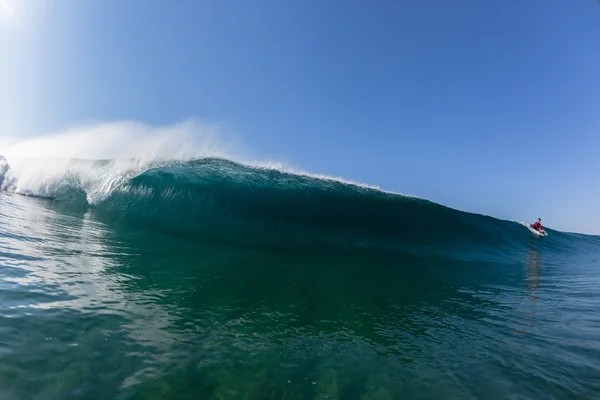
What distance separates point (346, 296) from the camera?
227 inches

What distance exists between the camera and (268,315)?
4504 mm

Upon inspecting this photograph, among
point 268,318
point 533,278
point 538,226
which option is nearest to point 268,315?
point 268,318

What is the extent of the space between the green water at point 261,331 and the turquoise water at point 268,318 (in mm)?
21

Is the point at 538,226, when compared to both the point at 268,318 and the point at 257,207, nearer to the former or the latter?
the point at 257,207

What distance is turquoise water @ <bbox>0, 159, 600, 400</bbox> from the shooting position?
2857mm

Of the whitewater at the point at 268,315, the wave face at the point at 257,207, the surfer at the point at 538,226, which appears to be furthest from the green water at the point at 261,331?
the surfer at the point at 538,226

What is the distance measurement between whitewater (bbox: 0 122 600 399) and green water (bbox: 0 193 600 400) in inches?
0.8

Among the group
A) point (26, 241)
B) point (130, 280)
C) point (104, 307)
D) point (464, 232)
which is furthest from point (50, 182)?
point (464, 232)

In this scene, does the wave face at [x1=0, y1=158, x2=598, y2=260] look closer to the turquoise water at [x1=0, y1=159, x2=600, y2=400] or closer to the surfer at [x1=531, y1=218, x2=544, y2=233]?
the turquoise water at [x1=0, y1=159, x2=600, y2=400]

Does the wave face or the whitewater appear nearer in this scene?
the whitewater

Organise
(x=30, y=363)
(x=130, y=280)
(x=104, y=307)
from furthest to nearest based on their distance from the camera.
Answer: (x=130, y=280), (x=104, y=307), (x=30, y=363)

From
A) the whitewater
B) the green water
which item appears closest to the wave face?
the whitewater

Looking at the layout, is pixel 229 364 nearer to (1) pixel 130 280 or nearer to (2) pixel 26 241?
(1) pixel 130 280

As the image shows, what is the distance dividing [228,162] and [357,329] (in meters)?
13.4
